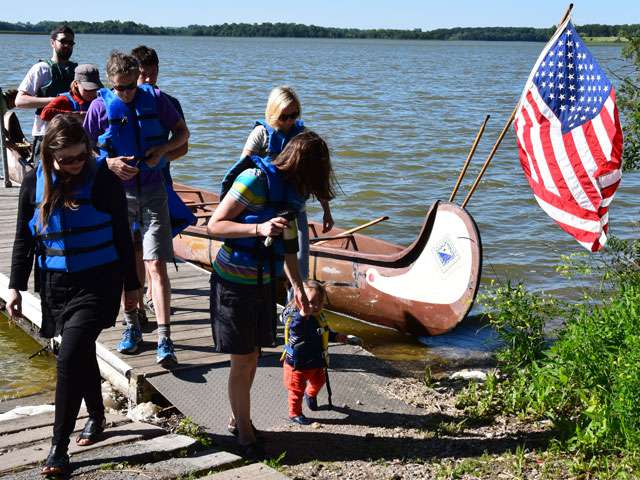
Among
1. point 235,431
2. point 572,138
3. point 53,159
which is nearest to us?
point 53,159

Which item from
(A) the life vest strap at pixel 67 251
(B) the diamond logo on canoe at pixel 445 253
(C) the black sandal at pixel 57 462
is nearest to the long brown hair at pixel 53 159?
(A) the life vest strap at pixel 67 251

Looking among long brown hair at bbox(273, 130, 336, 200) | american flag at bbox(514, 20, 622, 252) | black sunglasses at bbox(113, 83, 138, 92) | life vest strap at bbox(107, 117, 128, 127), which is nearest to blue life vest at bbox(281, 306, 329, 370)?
long brown hair at bbox(273, 130, 336, 200)

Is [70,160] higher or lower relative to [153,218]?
higher

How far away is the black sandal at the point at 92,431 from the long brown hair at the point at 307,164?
64.3 inches

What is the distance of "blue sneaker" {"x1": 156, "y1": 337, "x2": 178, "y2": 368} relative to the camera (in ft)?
19.3

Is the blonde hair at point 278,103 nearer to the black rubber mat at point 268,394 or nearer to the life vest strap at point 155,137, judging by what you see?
the life vest strap at point 155,137

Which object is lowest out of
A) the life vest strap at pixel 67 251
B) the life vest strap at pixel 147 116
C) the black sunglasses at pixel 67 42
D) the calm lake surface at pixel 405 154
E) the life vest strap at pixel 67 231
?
the calm lake surface at pixel 405 154

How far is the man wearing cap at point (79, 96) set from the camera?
666 centimetres

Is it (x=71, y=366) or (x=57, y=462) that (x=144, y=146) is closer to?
(x=71, y=366)

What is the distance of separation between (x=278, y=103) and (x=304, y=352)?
155 centimetres

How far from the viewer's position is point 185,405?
18.0 ft

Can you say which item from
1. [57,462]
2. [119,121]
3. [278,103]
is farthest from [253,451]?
[119,121]

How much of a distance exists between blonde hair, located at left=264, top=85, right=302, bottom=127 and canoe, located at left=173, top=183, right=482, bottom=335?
2501 mm

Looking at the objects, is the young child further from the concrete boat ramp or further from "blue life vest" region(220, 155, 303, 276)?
"blue life vest" region(220, 155, 303, 276)
